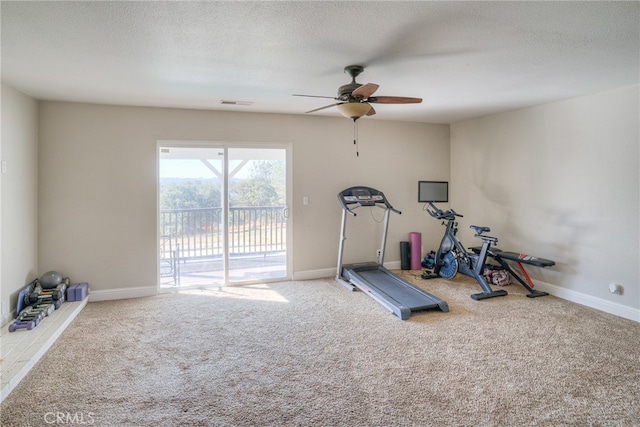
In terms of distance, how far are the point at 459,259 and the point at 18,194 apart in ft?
17.4

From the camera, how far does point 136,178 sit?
163 inches

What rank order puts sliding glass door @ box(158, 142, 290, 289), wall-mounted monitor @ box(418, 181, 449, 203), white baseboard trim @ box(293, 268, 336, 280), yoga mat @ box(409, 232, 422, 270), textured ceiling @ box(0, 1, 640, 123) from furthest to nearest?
1. wall-mounted monitor @ box(418, 181, 449, 203)
2. yoga mat @ box(409, 232, 422, 270)
3. white baseboard trim @ box(293, 268, 336, 280)
4. sliding glass door @ box(158, 142, 290, 289)
5. textured ceiling @ box(0, 1, 640, 123)

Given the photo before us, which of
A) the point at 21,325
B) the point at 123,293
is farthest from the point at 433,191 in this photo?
the point at 21,325

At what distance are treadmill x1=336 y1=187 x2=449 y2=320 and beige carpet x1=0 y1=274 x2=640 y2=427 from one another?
0.16 metres

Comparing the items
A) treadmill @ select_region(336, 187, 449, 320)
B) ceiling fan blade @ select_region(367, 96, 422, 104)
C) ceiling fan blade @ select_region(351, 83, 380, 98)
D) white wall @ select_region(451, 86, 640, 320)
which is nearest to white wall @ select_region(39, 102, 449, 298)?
treadmill @ select_region(336, 187, 449, 320)

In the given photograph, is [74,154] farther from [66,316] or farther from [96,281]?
[66,316]

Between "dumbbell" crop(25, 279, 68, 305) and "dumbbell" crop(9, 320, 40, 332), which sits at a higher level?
"dumbbell" crop(25, 279, 68, 305)

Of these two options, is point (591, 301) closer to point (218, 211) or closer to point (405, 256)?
point (405, 256)

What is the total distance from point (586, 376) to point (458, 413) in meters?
1.15

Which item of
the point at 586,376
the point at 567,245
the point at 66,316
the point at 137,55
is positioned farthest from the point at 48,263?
the point at 567,245

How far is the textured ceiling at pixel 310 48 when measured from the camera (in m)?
1.87

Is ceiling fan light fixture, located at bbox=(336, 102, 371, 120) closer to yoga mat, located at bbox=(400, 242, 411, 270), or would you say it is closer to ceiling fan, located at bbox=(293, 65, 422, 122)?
ceiling fan, located at bbox=(293, 65, 422, 122)

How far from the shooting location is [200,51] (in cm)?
243

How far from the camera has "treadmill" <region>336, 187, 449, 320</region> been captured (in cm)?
360
